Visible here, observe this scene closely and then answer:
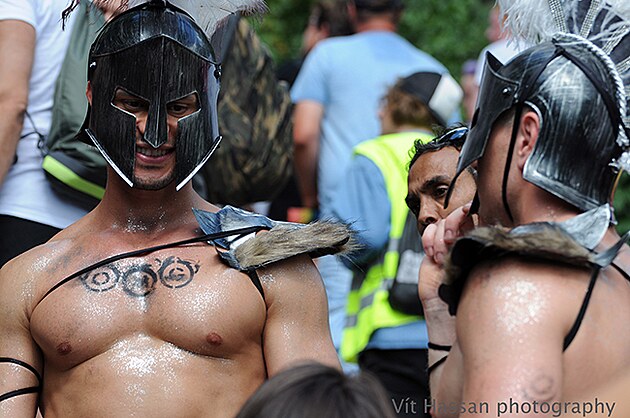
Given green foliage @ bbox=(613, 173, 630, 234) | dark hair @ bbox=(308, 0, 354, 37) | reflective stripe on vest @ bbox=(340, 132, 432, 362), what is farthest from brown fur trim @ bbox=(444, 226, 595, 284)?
green foliage @ bbox=(613, 173, 630, 234)

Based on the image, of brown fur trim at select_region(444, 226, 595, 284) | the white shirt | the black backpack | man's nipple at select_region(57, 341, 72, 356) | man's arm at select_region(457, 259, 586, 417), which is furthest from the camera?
the black backpack

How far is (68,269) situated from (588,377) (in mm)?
1686

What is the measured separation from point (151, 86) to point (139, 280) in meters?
0.62

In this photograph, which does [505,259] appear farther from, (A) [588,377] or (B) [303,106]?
(B) [303,106]

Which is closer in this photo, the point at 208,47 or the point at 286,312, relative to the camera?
the point at 286,312

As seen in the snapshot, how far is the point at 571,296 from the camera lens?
2982 mm

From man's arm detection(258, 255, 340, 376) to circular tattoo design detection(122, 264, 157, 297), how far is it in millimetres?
342

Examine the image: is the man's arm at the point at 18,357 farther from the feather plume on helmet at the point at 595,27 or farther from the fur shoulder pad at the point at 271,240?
the feather plume on helmet at the point at 595,27

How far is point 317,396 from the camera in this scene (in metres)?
2.38

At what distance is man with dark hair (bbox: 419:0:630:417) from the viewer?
291 centimetres

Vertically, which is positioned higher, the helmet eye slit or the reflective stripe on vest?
the helmet eye slit

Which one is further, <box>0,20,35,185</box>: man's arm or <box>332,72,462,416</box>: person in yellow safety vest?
<box>332,72,462,416</box>: person in yellow safety vest

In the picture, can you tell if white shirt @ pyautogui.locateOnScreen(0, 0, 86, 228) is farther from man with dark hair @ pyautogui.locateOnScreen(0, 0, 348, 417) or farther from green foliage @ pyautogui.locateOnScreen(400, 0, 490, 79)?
green foliage @ pyautogui.locateOnScreen(400, 0, 490, 79)

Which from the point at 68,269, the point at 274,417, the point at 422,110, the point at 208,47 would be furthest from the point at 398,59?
the point at 274,417
